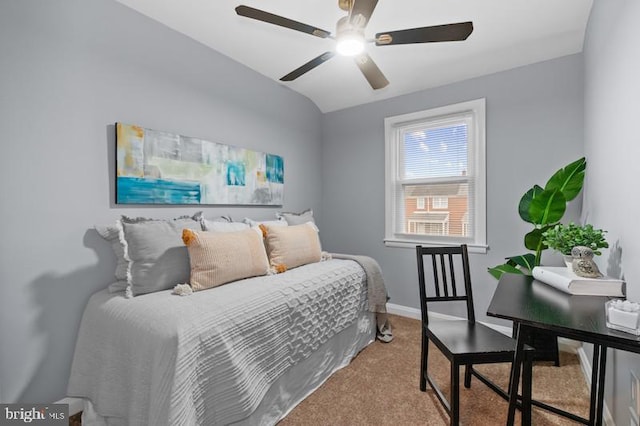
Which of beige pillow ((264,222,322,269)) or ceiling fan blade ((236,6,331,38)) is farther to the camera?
beige pillow ((264,222,322,269))

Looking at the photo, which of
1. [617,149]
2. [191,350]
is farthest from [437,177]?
[191,350]

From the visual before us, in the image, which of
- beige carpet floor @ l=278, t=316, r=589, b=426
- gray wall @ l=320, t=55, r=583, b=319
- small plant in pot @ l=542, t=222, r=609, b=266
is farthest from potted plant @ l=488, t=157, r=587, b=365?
small plant in pot @ l=542, t=222, r=609, b=266

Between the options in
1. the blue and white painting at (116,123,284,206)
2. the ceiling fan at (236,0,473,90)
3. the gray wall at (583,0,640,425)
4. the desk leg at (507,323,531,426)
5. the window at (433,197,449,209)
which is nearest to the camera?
the desk leg at (507,323,531,426)

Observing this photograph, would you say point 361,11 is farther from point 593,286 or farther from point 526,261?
point 526,261

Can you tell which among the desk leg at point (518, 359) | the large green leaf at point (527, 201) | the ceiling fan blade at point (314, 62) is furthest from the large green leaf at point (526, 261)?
the ceiling fan blade at point (314, 62)

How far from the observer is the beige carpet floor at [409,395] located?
1743 millimetres

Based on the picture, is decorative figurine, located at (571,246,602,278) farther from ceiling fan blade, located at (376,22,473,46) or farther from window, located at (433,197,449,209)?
window, located at (433,197,449,209)

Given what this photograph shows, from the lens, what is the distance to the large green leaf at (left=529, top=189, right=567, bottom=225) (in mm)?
2203

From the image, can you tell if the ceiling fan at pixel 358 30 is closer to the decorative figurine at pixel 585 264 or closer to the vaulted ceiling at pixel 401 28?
the vaulted ceiling at pixel 401 28

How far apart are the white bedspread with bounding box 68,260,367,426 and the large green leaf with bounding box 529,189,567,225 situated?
1.79 m

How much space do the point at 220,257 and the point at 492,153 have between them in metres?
2.59

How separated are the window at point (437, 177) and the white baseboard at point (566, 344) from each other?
0.72 m

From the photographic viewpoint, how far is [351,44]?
5.74ft

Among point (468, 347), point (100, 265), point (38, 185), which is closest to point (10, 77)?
point (38, 185)
